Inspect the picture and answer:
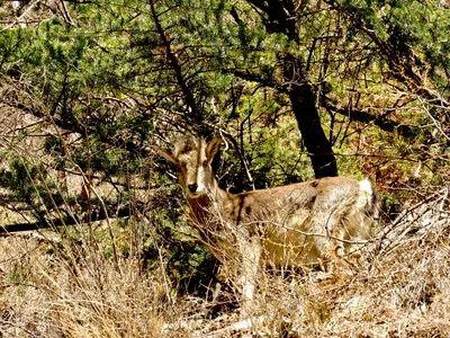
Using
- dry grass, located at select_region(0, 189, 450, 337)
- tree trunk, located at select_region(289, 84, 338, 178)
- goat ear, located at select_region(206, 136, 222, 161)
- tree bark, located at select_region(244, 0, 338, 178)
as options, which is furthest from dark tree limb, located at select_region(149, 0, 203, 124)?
dry grass, located at select_region(0, 189, 450, 337)

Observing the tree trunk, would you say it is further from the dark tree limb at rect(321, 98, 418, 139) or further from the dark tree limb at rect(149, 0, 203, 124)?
the dark tree limb at rect(149, 0, 203, 124)

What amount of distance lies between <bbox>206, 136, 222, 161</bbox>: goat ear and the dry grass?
7.14 ft

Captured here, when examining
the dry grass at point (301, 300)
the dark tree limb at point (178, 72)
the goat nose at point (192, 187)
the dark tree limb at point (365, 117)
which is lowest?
the dry grass at point (301, 300)

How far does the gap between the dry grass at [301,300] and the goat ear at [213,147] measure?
218cm

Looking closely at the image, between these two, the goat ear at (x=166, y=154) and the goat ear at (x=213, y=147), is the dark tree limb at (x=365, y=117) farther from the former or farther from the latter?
the goat ear at (x=166, y=154)

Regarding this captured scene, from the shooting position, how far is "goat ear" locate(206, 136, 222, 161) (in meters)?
8.66

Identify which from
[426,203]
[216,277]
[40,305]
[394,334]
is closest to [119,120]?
[216,277]

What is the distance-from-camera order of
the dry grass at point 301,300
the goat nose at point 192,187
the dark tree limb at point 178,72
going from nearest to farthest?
the dry grass at point 301,300 → the dark tree limb at point 178,72 → the goat nose at point 192,187

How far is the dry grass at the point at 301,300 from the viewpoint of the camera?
5863mm

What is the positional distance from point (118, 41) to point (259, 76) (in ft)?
5.04

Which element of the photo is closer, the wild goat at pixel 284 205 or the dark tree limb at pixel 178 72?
the dark tree limb at pixel 178 72

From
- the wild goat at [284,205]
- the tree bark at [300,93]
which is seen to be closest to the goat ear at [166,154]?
the wild goat at [284,205]

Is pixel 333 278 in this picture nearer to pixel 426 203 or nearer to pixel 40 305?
pixel 426 203

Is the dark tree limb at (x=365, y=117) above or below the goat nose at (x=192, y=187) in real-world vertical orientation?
above
